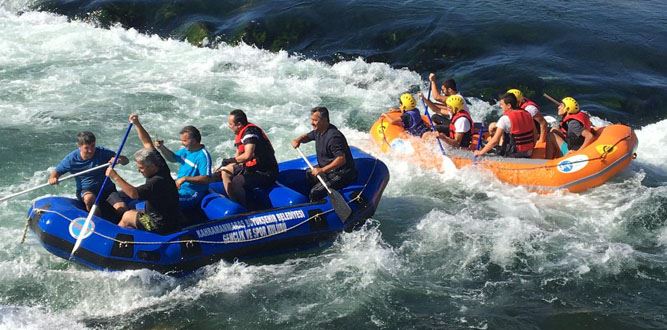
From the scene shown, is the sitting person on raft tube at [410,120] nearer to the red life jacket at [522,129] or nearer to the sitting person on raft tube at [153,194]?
the red life jacket at [522,129]

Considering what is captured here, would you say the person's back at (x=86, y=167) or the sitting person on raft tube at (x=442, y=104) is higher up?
the person's back at (x=86, y=167)

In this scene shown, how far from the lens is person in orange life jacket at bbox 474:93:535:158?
10.3 meters

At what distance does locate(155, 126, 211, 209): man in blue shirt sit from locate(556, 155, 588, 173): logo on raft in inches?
202

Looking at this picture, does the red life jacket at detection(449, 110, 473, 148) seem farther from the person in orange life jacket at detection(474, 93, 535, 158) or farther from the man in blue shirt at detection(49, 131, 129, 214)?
the man in blue shirt at detection(49, 131, 129, 214)

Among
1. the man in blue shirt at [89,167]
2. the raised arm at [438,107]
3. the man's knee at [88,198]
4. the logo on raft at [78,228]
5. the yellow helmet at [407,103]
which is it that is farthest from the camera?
the raised arm at [438,107]

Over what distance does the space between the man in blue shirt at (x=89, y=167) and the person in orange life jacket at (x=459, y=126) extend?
4956 millimetres

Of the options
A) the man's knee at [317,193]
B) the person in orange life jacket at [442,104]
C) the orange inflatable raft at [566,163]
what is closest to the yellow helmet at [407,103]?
the person in orange life jacket at [442,104]

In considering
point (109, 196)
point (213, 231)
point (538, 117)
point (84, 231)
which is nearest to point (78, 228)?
point (84, 231)

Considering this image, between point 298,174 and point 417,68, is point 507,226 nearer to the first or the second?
point 298,174

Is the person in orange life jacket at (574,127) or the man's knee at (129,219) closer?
the man's knee at (129,219)

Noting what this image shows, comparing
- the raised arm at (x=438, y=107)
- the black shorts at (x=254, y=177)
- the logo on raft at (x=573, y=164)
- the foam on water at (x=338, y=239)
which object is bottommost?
the foam on water at (x=338, y=239)

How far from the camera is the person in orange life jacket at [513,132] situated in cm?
1034

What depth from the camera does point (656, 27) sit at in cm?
→ 1833

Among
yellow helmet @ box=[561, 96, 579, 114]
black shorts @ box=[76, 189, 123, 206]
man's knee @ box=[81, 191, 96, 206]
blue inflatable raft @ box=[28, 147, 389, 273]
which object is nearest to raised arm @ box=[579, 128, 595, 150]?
yellow helmet @ box=[561, 96, 579, 114]
